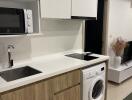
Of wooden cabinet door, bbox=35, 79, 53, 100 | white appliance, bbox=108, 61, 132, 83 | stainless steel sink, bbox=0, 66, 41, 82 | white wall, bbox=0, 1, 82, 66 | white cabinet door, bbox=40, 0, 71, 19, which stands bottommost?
white appliance, bbox=108, 61, 132, 83

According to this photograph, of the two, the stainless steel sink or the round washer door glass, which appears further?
the round washer door glass

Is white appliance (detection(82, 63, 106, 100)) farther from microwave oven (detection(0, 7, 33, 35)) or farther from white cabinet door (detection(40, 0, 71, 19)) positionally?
microwave oven (detection(0, 7, 33, 35))

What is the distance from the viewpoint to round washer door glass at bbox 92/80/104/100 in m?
2.36

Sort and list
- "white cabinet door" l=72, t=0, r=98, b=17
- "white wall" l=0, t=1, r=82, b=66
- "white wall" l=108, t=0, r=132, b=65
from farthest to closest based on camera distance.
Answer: "white wall" l=108, t=0, r=132, b=65, "white cabinet door" l=72, t=0, r=98, b=17, "white wall" l=0, t=1, r=82, b=66

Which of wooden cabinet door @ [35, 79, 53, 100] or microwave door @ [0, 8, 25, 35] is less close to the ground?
microwave door @ [0, 8, 25, 35]

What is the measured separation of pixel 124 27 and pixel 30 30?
336cm

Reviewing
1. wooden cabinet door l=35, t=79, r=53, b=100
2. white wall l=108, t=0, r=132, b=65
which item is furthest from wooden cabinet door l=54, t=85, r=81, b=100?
white wall l=108, t=0, r=132, b=65

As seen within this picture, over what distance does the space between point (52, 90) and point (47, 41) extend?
0.90 metres

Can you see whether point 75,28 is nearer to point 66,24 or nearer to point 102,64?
point 66,24

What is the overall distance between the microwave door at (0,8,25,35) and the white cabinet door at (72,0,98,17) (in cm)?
84

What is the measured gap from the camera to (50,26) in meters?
2.36

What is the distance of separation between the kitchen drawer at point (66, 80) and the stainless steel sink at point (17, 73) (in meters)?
0.26

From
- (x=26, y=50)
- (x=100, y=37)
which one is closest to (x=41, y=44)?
(x=26, y=50)

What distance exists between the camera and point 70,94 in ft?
6.37
